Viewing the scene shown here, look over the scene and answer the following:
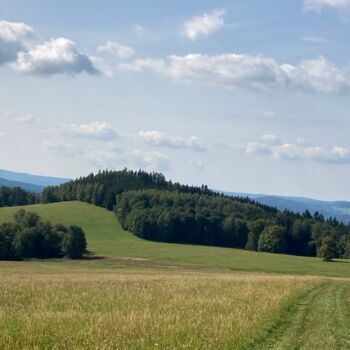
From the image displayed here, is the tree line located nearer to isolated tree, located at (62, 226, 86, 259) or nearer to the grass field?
isolated tree, located at (62, 226, 86, 259)

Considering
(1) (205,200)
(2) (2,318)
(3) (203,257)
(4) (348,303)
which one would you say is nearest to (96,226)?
(1) (205,200)

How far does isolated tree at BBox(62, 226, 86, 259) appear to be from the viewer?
10519 centimetres

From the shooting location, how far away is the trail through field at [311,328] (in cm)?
1623

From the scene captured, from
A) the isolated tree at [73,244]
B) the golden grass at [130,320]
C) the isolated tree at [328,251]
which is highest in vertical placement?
the isolated tree at [328,251]

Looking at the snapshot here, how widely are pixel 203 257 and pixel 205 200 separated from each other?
65.4 m

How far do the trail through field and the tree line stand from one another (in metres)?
115

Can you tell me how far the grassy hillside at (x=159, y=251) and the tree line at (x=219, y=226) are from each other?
5.90 metres

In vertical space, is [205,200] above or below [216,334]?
above

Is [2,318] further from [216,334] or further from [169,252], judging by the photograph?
[169,252]

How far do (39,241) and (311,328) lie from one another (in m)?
91.5

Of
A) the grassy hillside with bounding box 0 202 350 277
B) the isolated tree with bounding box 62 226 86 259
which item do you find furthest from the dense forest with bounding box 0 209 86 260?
the grassy hillside with bounding box 0 202 350 277

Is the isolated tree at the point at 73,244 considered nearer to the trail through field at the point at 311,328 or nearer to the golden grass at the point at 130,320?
the golden grass at the point at 130,320

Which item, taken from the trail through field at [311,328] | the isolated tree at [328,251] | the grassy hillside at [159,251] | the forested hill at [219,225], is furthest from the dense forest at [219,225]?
the trail through field at [311,328]

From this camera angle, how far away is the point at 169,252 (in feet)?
385
